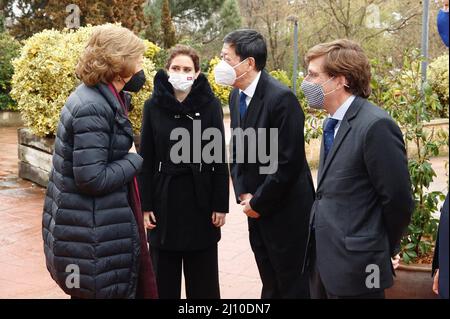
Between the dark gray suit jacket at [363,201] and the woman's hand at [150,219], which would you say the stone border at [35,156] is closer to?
the woman's hand at [150,219]

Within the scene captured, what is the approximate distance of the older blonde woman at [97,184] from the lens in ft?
9.29

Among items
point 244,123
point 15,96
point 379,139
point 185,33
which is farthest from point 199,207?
point 185,33

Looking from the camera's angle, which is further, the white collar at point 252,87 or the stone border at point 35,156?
the stone border at point 35,156

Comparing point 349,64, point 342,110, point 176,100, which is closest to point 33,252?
point 176,100

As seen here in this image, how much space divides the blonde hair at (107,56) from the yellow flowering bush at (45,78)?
4901 mm

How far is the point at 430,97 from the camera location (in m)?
4.12

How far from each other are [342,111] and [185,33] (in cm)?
2444

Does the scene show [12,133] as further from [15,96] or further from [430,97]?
[430,97]

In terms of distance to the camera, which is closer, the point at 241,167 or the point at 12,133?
the point at 241,167

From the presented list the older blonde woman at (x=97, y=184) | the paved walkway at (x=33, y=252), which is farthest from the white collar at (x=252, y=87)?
the paved walkway at (x=33, y=252)

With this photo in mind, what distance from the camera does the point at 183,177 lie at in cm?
371

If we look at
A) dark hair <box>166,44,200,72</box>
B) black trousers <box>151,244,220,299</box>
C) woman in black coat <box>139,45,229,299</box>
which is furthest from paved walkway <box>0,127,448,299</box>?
dark hair <box>166,44,200,72</box>

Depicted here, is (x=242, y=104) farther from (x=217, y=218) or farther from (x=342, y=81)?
(x=342, y=81)
